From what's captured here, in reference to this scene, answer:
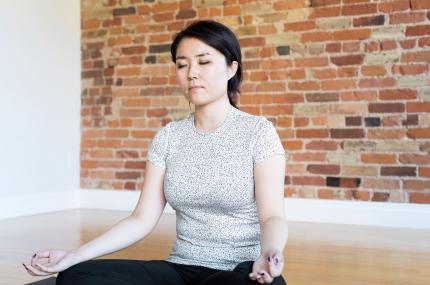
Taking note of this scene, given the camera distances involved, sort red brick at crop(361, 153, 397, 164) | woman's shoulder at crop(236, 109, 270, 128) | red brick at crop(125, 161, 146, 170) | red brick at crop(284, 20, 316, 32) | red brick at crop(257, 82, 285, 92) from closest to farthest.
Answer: woman's shoulder at crop(236, 109, 270, 128)
red brick at crop(361, 153, 397, 164)
red brick at crop(284, 20, 316, 32)
red brick at crop(257, 82, 285, 92)
red brick at crop(125, 161, 146, 170)

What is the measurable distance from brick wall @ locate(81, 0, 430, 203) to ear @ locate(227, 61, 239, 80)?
8.37ft

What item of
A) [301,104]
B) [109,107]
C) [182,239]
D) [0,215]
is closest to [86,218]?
[0,215]

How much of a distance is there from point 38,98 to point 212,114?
3226 millimetres

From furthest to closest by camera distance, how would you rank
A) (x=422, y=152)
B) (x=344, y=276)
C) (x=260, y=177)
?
(x=422, y=152)
(x=344, y=276)
(x=260, y=177)

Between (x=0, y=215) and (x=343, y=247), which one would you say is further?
(x=0, y=215)

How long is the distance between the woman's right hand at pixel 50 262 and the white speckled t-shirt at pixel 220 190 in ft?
0.94

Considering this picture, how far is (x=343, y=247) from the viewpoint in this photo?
307 cm

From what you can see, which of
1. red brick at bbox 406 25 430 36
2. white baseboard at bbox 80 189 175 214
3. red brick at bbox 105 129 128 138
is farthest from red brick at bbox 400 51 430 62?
red brick at bbox 105 129 128 138

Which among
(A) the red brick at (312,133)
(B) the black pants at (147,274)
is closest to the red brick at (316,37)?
(A) the red brick at (312,133)

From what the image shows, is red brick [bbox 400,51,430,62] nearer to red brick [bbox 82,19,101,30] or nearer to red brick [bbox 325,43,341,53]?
red brick [bbox 325,43,341,53]

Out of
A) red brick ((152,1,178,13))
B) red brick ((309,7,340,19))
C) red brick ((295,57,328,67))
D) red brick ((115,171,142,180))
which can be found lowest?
red brick ((115,171,142,180))

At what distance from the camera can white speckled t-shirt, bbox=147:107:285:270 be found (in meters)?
1.46

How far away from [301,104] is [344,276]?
6.36 ft

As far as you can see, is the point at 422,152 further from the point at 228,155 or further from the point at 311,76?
the point at 228,155
